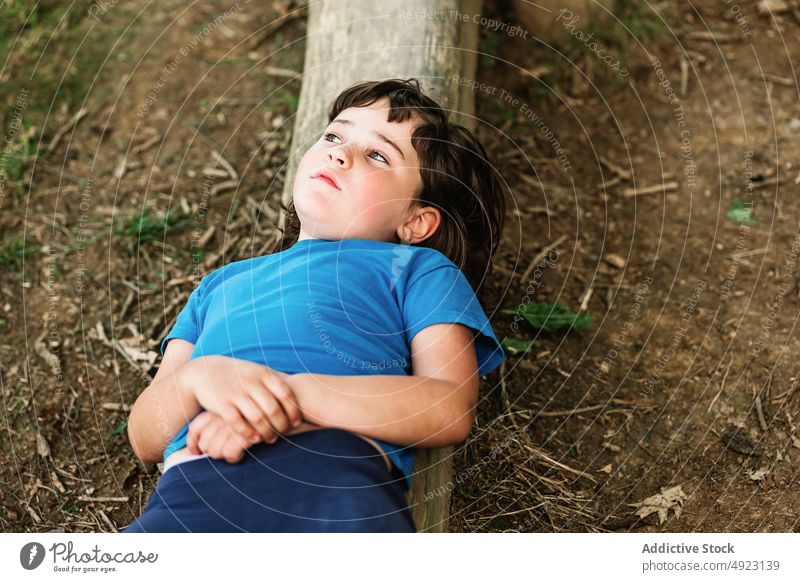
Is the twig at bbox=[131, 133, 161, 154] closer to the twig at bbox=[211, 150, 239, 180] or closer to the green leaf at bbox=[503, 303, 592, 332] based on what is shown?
the twig at bbox=[211, 150, 239, 180]

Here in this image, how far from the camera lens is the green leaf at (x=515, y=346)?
2.55 meters

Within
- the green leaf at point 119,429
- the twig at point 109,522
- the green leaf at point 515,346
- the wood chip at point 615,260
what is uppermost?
the wood chip at point 615,260

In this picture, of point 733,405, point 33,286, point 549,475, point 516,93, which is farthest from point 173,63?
point 733,405

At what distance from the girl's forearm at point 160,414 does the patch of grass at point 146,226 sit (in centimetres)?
111

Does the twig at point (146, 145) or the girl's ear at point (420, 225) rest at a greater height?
the twig at point (146, 145)

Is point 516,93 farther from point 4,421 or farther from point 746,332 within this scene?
point 4,421

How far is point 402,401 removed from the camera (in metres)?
1.72

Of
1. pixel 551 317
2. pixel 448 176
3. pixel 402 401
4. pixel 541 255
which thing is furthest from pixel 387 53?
pixel 402 401

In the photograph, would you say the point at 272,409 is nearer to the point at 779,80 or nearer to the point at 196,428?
the point at 196,428

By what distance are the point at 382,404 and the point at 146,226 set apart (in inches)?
62.1

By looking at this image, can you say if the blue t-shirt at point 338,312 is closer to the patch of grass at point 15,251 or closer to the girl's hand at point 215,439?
the girl's hand at point 215,439

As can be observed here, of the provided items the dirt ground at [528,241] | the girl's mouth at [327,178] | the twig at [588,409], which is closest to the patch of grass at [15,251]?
the dirt ground at [528,241]

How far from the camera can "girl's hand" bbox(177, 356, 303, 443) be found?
170 centimetres

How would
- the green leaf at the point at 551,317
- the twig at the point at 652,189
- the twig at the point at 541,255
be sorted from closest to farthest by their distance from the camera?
1. the green leaf at the point at 551,317
2. the twig at the point at 541,255
3. the twig at the point at 652,189
